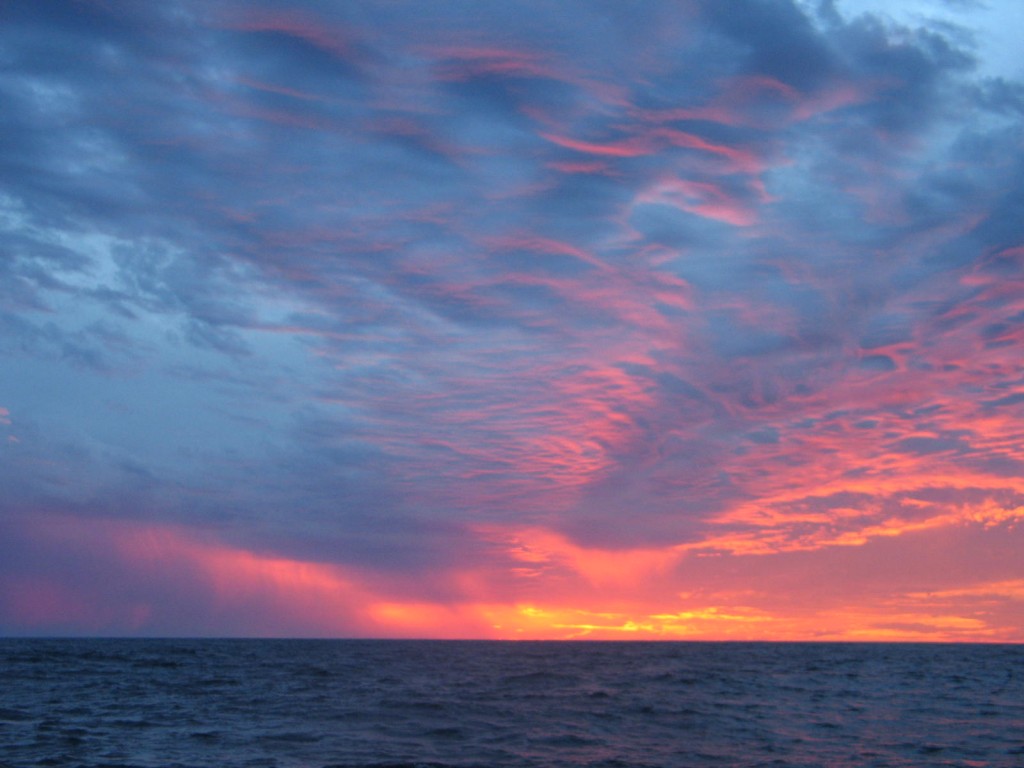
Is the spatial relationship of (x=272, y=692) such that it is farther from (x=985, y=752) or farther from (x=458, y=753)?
(x=985, y=752)

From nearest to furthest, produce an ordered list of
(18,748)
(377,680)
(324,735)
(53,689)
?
1. (18,748)
2. (324,735)
3. (53,689)
4. (377,680)

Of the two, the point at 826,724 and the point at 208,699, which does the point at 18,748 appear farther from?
the point at 826,724

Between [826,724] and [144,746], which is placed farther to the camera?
[826,724]

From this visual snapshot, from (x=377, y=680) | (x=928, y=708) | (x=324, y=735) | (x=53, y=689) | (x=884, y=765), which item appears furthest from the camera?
(x=377, y=680)

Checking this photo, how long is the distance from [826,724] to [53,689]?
38539 millimetres

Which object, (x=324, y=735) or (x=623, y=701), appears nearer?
(x=324, y=735)

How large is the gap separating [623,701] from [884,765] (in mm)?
18776

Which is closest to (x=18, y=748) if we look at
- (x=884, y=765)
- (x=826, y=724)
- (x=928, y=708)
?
(x=884, y=765)

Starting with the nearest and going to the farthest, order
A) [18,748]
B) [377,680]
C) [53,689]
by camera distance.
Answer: [18,748]
[53,689]
[377,680]

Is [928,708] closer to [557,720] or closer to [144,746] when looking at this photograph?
[557,720]

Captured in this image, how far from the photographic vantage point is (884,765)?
70.9 feet

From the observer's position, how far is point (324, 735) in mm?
26547

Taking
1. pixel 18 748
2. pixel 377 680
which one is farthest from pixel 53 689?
pixel 18 748

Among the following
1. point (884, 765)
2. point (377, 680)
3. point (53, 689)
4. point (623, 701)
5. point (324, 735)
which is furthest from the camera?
point (377, 680)
